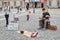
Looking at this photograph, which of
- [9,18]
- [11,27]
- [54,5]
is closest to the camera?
[11,27]

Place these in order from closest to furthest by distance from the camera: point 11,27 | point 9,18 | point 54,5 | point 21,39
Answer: point 21,39, point 11,27, point 9,18, point 54,5

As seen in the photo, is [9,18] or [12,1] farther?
[12,1]

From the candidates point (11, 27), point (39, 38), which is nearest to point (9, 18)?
point (11, 27)

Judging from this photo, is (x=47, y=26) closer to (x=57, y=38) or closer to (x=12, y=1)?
(x=57, y=38)

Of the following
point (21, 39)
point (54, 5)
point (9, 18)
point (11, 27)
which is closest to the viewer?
point (21, 39)

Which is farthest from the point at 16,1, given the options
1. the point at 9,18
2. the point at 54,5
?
the point at 9,18

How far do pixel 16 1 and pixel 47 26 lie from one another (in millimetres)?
74721

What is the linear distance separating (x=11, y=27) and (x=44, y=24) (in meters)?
2.51

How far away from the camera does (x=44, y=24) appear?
20781 millimetres

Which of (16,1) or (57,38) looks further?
(16,1)

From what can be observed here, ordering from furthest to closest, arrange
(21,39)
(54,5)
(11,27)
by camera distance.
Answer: (54,5)
(11,27)
(21,39)

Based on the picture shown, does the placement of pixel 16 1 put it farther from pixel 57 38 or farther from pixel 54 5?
pixel 57 38


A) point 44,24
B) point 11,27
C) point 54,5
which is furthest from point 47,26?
point 54,5

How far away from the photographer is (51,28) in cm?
2064
